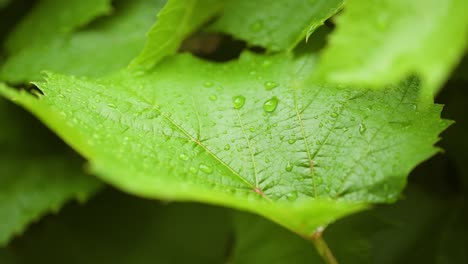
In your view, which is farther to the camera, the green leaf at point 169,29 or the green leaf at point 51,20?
the green leaf at point 51,20

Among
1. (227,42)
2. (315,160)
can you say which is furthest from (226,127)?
(227,42)

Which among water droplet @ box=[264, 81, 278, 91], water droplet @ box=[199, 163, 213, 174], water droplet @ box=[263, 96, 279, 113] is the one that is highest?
water droplet @ box=[264, 81, 278, 91]

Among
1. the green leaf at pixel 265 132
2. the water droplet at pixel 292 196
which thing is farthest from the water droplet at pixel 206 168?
the water droplet at pixel 292 196

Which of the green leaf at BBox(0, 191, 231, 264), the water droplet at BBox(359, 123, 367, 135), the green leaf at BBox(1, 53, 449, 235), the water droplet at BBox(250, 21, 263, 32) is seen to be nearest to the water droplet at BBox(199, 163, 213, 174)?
the green leaf at BBox(1, 53, 449, 235)

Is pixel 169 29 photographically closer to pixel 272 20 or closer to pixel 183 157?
pixel 272 20

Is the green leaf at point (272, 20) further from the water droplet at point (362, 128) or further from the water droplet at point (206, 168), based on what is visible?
the water droplet at point (206, 168)

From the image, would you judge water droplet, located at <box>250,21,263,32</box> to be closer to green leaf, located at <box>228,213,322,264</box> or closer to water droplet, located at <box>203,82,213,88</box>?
water droplet, located at <box>203,82,213,88</box>
